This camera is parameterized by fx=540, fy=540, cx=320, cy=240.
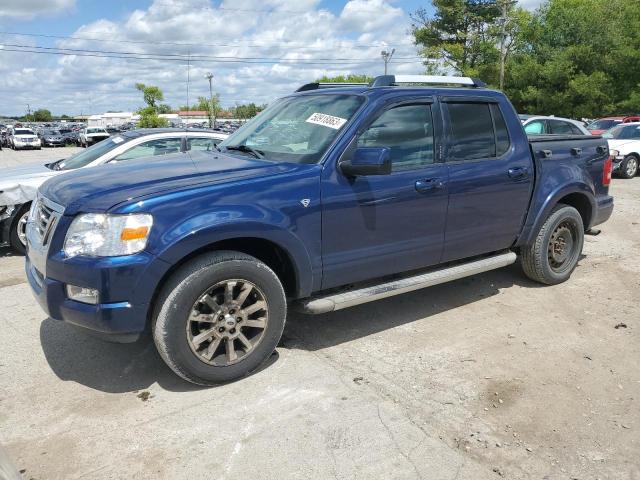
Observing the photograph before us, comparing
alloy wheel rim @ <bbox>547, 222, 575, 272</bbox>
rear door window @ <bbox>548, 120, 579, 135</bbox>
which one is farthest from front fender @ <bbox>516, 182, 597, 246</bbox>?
rear door window @ <bbox>548, 120, 579, 135</bbox>

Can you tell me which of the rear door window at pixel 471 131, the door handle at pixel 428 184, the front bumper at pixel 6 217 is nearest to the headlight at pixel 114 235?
the door handle at pixel 428 184

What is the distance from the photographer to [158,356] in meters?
3.96

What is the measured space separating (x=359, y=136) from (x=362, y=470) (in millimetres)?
2254

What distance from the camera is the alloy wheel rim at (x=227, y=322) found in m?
3.35

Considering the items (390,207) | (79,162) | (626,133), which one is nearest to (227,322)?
(390,207)

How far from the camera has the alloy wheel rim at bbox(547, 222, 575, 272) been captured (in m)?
5.46

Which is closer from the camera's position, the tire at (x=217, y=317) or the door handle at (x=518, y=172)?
the tire at (x=217, y=317)

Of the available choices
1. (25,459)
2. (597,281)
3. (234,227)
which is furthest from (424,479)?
(597,281)

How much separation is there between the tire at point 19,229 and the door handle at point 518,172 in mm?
5537

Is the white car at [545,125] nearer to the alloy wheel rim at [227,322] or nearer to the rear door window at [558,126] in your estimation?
the rear door window at [558,126]

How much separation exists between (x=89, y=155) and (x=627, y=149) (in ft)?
48.4

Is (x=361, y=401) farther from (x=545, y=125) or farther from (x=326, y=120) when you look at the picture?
(x=545, y=125)

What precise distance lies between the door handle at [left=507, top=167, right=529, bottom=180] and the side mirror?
160cm

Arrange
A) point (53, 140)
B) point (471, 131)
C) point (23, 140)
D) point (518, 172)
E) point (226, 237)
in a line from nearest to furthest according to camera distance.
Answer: point (226, 237) < point (471, 131) < point (518, 172) < point (23, 140) < point (53, 140)
